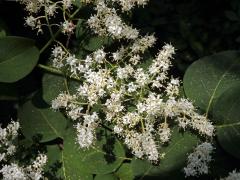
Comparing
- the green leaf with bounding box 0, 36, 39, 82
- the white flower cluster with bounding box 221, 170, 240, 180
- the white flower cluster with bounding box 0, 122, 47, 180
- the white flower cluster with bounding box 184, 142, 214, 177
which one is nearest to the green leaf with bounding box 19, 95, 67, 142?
the white flower cluster with bounding box 0, 122, 47, 180

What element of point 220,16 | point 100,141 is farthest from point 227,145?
point 220,16

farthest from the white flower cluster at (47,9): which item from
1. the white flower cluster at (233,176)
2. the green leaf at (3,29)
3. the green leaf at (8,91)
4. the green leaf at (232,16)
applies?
the green leaf at (232,16)

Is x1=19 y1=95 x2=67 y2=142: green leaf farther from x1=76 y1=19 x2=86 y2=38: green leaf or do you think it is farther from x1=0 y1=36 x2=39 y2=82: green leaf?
x1=76 y1=19 x2=86 y2=38: green leaf

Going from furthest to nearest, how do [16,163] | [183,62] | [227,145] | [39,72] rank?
[183,62] < [39,72] < [16,163] < [227,145]

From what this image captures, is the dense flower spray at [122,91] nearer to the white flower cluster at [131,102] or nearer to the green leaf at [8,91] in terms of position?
the white flower cluster at [131,102]

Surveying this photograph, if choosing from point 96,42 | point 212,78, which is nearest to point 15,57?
point 96,42

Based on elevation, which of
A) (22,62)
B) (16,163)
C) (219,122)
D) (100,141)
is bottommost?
(16,163)

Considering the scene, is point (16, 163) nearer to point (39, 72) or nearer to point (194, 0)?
point (39, 72)
